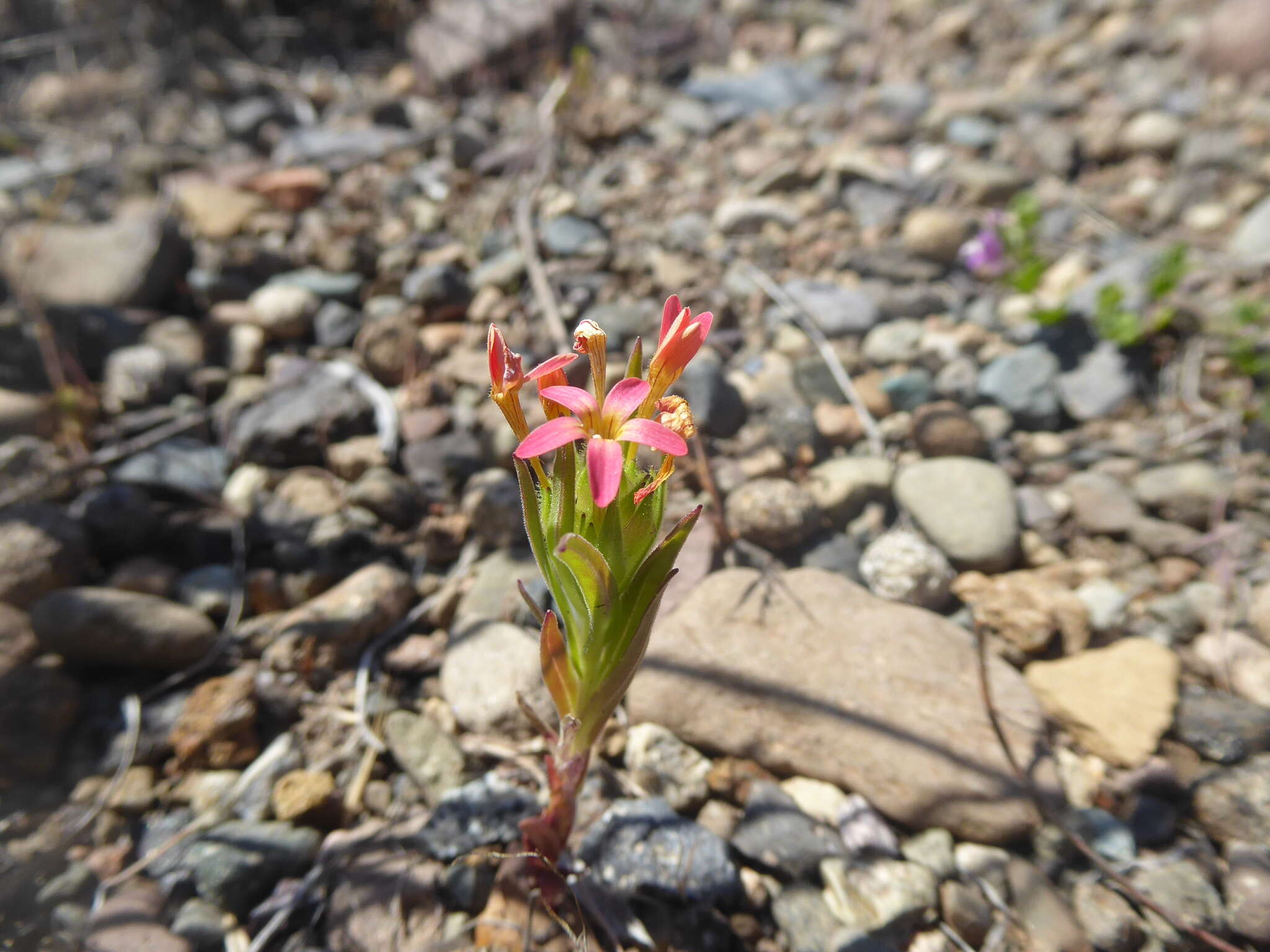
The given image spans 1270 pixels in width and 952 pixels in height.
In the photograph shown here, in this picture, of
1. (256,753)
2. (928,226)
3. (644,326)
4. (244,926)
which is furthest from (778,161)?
(244,926)

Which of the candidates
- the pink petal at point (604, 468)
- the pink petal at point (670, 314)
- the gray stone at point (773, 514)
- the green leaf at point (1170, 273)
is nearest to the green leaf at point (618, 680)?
the pink petal at point (604, 468)

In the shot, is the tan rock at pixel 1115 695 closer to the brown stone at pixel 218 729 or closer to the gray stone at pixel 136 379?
the brown stone at pixel 218 729

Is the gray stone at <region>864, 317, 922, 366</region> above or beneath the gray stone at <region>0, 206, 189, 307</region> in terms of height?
beneath

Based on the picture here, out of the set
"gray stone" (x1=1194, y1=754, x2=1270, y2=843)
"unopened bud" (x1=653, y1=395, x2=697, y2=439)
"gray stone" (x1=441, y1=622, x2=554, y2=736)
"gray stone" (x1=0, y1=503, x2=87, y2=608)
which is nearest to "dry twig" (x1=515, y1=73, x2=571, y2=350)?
"gray stone" (x1=441, y1=622, x2=554, y2=736)

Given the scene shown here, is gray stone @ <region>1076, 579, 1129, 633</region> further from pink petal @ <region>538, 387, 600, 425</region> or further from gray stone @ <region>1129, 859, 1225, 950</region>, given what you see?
pink petal @ <region>538, 387, 600, 425</region>

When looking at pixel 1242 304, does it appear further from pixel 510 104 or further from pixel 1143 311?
pixel 510 104
